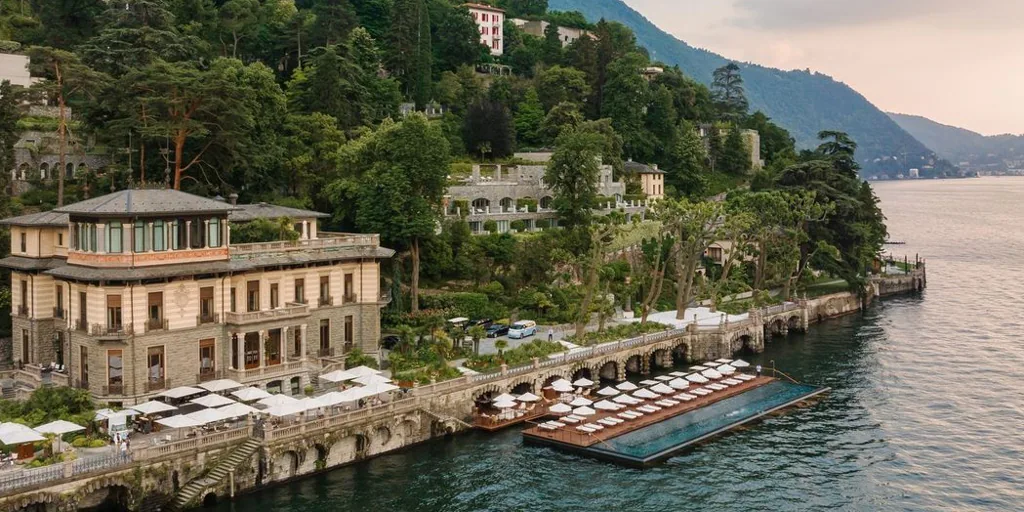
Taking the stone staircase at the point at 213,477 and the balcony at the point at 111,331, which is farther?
the balcony at the point at 111,331

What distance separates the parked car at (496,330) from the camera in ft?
241

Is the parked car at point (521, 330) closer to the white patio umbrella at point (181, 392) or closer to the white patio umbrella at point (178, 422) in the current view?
the white patio umbrella at point (181, 392)

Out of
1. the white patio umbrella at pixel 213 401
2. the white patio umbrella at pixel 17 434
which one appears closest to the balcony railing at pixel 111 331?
the white patio umbrella at pixel 213 401

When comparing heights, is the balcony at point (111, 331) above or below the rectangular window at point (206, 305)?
→ below

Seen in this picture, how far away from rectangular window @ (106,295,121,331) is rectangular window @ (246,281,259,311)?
25.8 feet

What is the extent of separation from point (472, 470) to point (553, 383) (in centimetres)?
1367

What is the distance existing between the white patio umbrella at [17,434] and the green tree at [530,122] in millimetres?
88916

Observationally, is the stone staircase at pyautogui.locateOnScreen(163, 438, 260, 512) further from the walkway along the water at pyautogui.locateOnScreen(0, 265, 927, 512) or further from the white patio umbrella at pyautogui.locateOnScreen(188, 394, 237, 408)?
the white patio umbrella at pyautogui.locateOnScreen(188, 394, 237, 408)

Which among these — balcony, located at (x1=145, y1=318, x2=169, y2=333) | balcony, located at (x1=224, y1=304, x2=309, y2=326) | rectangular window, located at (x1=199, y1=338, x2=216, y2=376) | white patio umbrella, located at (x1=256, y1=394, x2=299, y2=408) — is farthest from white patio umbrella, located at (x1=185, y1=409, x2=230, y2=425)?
balcony, located at (x1=224, y1=304, x2=309, y2=326)

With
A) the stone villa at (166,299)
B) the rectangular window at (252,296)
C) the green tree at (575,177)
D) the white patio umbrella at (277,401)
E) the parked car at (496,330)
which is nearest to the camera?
the white patio umbrella at (277,401)

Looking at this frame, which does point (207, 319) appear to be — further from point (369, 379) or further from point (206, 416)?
point (369, 379)

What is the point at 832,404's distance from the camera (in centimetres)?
6594

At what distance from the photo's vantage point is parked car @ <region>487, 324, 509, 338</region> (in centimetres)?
7331

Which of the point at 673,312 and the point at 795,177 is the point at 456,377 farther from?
the point at 795,177
